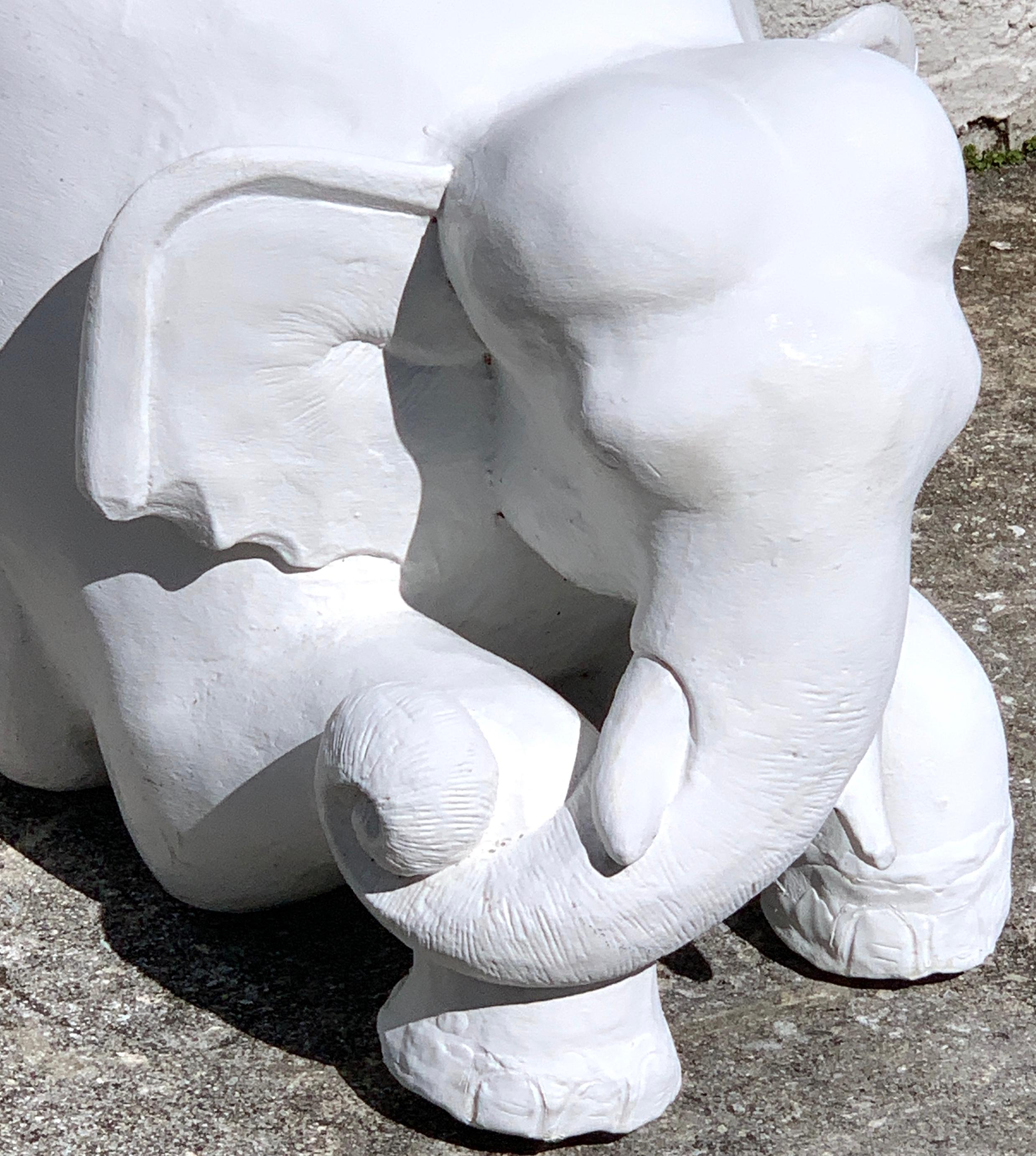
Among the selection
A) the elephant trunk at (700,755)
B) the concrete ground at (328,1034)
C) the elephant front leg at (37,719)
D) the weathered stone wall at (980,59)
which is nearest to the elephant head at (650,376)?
the elephant trunk at (700,755)

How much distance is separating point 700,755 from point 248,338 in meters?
0.40

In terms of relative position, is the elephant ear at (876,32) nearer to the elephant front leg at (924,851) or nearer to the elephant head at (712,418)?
the elephant head at (712,418)

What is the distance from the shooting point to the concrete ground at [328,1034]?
1.52 m

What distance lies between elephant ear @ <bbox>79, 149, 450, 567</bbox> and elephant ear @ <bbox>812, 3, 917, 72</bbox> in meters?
0.42

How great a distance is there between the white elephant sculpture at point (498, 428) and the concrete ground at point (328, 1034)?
0.08m

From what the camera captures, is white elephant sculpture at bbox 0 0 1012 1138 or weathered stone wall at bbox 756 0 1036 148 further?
weathered stone wall at bbox 756 0 1036 148

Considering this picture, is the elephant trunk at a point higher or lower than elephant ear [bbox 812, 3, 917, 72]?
lower

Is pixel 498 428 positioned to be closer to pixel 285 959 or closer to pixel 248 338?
pixel 248 338

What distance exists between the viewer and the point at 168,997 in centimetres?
165

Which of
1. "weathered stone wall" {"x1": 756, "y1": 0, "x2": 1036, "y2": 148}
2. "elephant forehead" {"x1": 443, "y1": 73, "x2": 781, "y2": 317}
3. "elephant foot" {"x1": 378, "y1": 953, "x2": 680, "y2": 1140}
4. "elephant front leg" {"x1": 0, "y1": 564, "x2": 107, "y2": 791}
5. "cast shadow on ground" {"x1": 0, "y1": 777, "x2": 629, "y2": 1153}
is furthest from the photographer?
"weathered stone wall" {"x1": 756, "y1": 0, "x2": 1036, "y2": 148}

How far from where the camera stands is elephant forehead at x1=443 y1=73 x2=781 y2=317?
1268 millimetres

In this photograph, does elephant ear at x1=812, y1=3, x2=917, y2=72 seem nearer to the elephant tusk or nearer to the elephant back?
the elephant back

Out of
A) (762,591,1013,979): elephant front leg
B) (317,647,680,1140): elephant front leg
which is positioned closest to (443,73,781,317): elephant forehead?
(317,647,680,1140): elephant front leg

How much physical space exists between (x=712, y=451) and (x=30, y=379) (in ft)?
1.65
